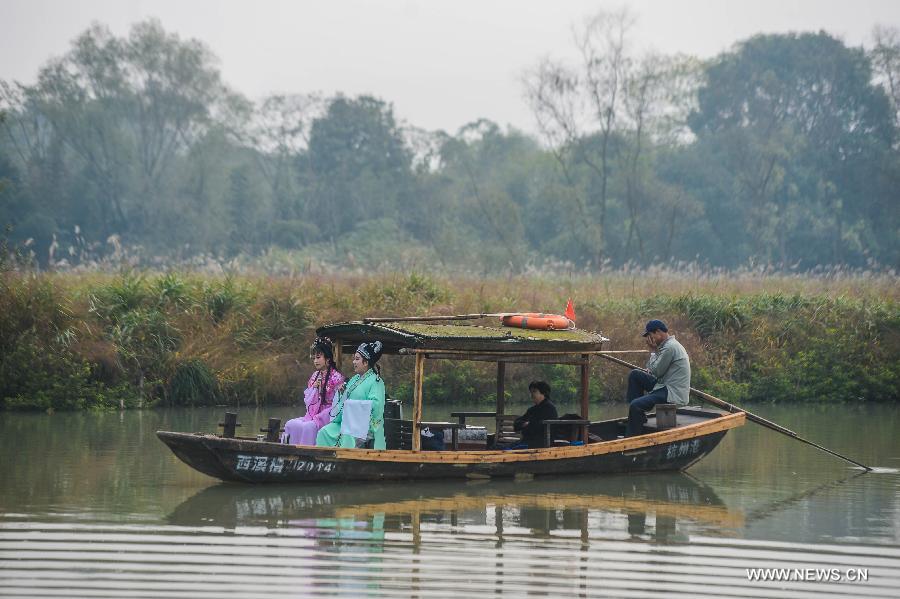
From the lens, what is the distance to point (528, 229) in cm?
4222

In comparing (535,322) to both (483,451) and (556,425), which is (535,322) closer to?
(556,425)

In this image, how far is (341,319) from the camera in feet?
61.9

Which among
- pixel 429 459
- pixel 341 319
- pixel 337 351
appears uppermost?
pixel 341 319

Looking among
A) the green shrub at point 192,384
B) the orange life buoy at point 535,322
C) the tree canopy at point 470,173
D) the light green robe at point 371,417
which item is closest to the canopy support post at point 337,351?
the light green robe at point 371,417

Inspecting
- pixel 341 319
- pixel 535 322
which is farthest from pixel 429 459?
pixel 341 319

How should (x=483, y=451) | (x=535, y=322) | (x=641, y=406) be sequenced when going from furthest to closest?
(x=641, y=406)
(x=535, y=322)
(x=483, y=451)

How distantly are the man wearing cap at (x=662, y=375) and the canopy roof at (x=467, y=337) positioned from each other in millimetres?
780

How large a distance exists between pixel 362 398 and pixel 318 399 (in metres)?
0.66

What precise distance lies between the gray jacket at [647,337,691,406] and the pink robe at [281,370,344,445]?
3.15 metres

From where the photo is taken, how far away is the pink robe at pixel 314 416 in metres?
11.3

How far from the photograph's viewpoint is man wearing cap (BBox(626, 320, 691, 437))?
12.0m

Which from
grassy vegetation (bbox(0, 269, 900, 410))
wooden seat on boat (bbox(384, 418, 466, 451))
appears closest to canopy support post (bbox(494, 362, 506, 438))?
wooden seat on boat (bbox(384, 418, 466, 451))

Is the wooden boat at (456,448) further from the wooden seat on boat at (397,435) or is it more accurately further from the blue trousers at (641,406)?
the blue trousers at (641,406)

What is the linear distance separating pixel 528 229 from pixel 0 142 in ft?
59.7
